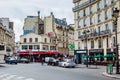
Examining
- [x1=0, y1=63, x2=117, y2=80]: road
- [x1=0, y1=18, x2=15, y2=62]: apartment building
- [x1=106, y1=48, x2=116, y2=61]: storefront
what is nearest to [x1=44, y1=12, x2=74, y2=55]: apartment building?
[x1=0, y1=18, x2=15, y2=62]: apartment building

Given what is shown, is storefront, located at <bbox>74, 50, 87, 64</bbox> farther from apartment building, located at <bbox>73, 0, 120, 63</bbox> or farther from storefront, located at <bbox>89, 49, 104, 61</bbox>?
storefront, located at <bbox>89, 49, 104, 61</bbox>

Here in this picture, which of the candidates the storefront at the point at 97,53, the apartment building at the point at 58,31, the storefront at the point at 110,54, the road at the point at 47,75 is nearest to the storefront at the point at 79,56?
the storefront at the point at 97,53

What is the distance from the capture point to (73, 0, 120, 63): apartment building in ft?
205

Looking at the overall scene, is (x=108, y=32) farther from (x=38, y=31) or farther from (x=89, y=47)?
(x=38, y=31)

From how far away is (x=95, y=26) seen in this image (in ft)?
229

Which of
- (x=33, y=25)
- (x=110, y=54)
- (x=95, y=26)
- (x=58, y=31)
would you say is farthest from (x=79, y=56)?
(x=33, y=25)

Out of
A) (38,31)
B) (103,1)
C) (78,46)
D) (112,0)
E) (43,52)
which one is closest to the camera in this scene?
(112,0)

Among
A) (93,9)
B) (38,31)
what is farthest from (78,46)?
(38,31)

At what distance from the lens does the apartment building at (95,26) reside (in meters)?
62.3

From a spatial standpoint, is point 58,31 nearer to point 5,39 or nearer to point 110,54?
point 5,39

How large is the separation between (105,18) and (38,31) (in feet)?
155

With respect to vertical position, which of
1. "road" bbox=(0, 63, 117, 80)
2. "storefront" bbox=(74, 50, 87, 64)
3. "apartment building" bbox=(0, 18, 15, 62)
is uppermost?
"apartment building" bbox=(0, 18, 15, 62)

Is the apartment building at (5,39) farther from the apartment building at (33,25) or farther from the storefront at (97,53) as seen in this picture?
the storefront at (97,53)

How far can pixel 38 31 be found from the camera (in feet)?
359
